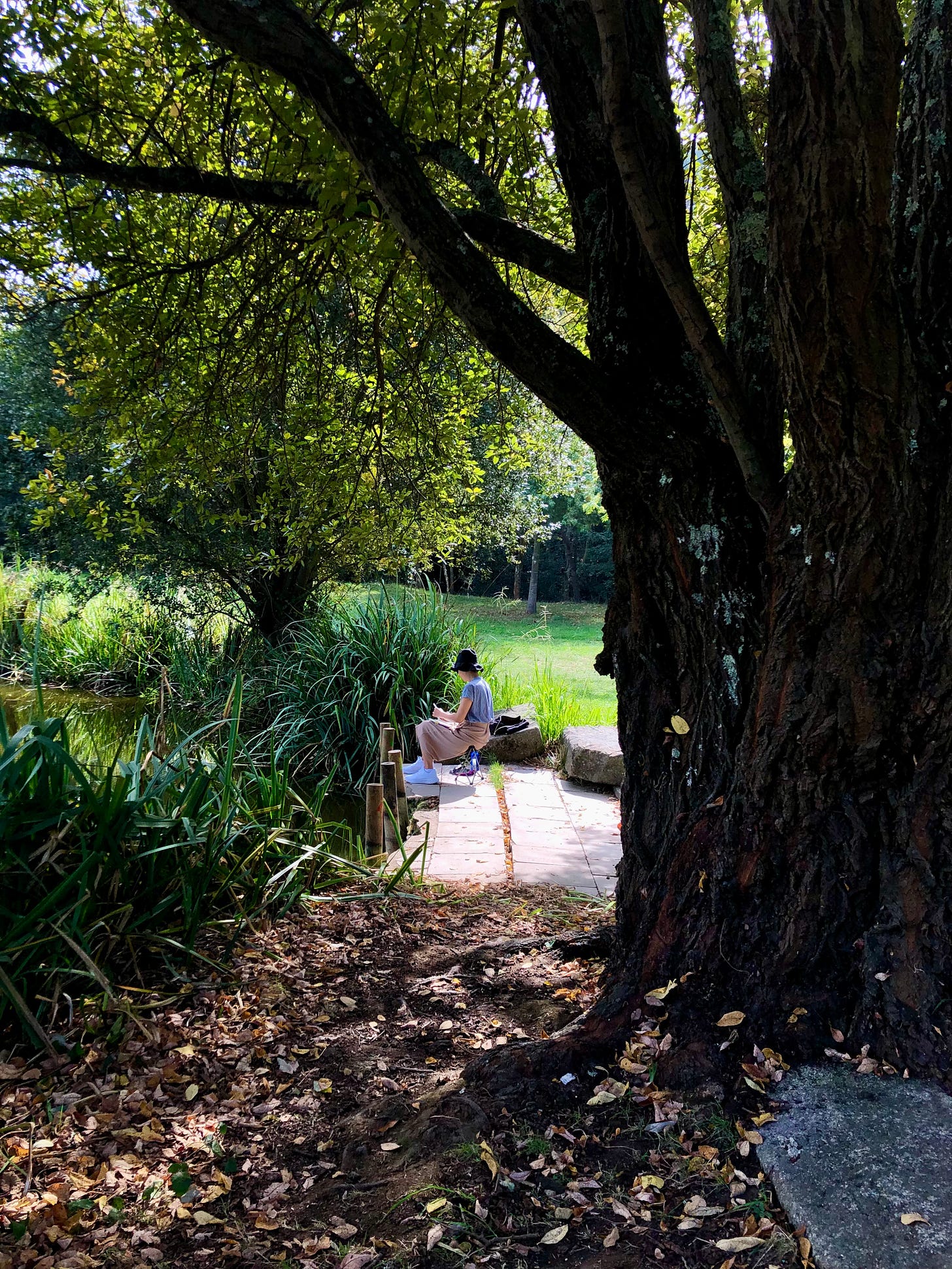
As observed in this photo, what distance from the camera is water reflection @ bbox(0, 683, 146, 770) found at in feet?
26.4

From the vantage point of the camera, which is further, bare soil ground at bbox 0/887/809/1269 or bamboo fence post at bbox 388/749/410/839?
bamboo fence post at bbox 388/749/410/839

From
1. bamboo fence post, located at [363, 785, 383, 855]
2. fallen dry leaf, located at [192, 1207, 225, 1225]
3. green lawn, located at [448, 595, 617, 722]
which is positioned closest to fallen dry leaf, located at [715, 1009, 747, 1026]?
fallen dry leaf, located at [192, 1207, 225, 1225]

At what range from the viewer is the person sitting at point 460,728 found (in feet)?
23.2

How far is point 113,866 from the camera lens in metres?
3.20

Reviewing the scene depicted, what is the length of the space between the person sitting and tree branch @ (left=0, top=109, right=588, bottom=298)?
405 centimetres

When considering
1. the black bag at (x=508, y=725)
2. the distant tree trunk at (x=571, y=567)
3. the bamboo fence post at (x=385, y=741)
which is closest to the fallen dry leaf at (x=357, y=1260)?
the bamboo fence post at (x=385, y=741)

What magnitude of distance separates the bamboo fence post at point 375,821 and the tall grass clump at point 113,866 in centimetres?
81

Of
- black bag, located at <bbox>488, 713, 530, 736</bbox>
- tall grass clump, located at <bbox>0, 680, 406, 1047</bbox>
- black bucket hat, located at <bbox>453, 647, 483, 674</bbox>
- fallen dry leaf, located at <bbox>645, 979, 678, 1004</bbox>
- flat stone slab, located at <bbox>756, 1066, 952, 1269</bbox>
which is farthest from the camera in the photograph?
black bag, located at <bbox>488, 713, 530, 736</bbox>

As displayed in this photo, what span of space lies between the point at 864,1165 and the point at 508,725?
6515mm

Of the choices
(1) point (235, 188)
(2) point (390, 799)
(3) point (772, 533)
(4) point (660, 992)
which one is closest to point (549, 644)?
(2) point (390, 799)

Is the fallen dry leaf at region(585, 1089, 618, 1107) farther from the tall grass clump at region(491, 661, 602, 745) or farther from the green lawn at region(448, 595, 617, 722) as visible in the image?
the green lawn at region(448, 595, 617, 722)

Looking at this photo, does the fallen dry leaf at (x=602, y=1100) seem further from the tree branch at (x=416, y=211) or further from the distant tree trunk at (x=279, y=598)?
the distant tree trunk at (x=279, y=598)

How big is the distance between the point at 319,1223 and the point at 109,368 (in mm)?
4097

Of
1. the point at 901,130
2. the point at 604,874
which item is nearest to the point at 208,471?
the point at 604,874
